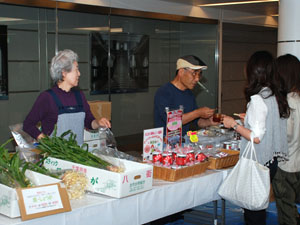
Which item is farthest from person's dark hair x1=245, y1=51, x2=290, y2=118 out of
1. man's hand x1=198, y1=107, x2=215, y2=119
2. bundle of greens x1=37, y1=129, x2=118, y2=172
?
bundle of greens x1=37, y1=129, x2=118, y2=172

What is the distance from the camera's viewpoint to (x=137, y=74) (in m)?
8.09

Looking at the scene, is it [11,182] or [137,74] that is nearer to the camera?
[11,182]

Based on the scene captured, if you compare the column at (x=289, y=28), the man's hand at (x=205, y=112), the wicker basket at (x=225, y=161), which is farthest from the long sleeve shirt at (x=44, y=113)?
the column at (x=289, y=28)

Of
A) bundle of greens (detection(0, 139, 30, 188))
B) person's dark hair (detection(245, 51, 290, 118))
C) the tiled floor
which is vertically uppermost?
person's dark hair (detection(245, 51, 290, 118))

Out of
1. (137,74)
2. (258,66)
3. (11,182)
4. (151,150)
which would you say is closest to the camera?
(11,182)

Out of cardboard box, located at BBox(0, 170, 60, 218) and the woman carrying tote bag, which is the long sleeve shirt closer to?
cardboard box, located at BBox(0, 170, 60, 218)

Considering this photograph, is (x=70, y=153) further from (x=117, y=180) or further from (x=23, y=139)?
(x=23, y=139)

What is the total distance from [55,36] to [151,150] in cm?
369

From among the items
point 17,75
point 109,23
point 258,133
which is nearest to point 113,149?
point 258,133

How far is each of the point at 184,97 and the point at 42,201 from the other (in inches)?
82.8

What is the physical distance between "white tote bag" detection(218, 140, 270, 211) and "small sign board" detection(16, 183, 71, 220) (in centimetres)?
115

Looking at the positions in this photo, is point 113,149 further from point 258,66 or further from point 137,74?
point 137,74

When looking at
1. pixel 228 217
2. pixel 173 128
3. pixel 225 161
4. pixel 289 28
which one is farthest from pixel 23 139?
pixel 289 28

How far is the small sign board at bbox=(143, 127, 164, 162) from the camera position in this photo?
10.5ft
